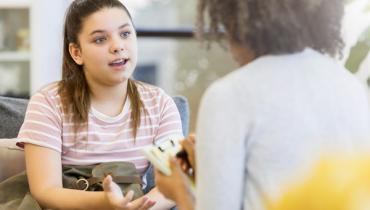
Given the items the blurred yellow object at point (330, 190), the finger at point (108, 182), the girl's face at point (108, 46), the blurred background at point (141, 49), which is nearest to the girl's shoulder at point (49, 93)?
the girl's face at point (108, 46)

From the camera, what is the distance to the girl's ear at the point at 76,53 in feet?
5.11

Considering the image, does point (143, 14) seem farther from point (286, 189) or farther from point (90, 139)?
point (286, 189)

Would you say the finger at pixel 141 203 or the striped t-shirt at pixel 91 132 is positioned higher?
the striped t-shirt at pixel 91 132

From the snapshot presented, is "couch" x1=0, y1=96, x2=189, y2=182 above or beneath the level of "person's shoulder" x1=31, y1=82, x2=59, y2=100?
beneath

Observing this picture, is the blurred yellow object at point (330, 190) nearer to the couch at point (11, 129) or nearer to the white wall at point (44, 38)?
the couch at point (11, 129)

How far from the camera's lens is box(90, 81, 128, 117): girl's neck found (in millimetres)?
1563

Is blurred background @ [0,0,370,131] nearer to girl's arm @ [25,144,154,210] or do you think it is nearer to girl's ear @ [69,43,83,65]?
girl's ear @ [69,43,83,65]

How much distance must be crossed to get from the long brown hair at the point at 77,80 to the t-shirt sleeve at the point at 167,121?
6 cm

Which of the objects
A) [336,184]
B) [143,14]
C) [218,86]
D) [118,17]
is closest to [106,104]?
[118,17]

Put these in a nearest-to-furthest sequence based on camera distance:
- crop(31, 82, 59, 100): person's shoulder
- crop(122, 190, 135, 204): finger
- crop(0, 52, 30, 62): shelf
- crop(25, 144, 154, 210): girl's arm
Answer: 1. crop(122, 190, 135, 204): finger
2. crop(25, 144, 154, 210): girl's arm
3. crop(31, 82, 59, 100): person's shoulder
4. crop(0, 52, 30, 62): shelf

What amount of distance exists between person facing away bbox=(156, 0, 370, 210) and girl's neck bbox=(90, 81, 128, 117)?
602 mm

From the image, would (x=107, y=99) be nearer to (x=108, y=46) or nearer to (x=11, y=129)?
(x=108, y=46)

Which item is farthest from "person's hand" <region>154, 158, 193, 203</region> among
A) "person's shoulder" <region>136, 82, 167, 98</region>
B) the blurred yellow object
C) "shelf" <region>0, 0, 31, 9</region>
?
"shelf" <region>0, 0, 31, 9</region>

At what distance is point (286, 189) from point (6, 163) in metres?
0.90
